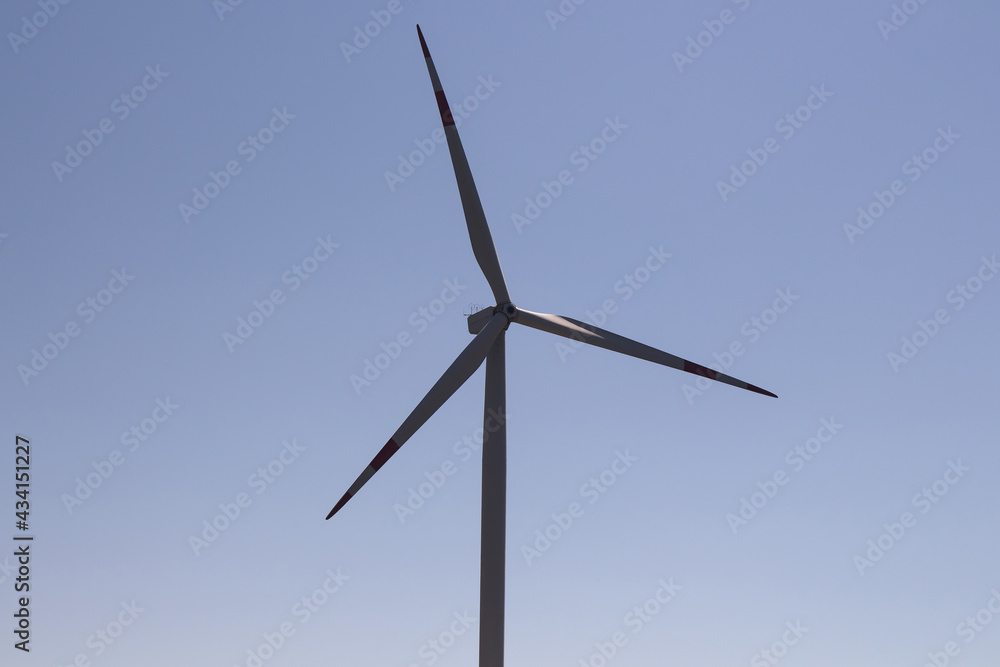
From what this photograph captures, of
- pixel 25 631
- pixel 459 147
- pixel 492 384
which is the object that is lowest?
pixel 25 631

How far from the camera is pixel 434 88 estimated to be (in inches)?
1667

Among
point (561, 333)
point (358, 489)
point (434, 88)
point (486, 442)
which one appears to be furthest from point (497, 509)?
point (434, 88)

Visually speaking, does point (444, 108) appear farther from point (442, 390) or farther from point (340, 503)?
point (340, 503)

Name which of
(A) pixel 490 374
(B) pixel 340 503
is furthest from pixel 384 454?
(A) pixel 490 374

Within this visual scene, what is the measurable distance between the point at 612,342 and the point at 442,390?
781 cm

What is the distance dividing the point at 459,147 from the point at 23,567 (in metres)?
23.8

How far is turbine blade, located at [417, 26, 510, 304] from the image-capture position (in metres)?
41.8

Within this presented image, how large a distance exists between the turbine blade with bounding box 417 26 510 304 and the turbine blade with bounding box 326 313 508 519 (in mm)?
2203

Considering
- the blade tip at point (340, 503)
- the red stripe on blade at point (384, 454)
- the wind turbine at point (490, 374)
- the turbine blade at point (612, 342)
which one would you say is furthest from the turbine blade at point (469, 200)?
the blade tip at point (340, 503)

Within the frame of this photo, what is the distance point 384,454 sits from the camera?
36.3 m

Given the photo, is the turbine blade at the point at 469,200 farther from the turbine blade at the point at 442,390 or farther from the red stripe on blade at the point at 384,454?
the red stripe on blade at the point at 384,454

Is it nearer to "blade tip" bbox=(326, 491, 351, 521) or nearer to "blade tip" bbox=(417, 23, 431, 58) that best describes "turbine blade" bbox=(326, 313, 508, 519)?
"blade tip" bbox=(326, 491, 351, 521)

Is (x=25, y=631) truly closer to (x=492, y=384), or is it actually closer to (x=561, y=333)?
(x=492, y=384)

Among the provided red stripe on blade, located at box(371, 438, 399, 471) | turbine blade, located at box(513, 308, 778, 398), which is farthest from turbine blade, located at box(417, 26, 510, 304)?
red stripe on blade, located at box(371, 438, 399, 471)
